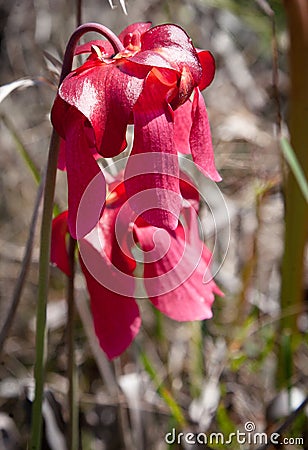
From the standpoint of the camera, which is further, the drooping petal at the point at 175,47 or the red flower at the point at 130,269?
the red flower at the point at 130,269

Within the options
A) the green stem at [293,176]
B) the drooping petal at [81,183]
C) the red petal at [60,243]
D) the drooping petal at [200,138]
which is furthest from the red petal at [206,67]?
the green stem at [293,176]

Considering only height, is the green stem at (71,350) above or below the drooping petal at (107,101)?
below

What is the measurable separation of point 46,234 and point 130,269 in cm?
11

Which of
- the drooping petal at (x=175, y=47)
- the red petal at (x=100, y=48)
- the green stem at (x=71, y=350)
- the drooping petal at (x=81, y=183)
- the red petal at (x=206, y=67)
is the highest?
the drooping petal at (x=175, y=47)

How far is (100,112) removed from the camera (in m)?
0.56

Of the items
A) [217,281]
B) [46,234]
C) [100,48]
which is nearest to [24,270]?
[46,234]

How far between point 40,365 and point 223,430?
445 millimetres

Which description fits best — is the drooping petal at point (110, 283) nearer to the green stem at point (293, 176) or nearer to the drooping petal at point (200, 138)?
the drooping petal at point (200, 138)

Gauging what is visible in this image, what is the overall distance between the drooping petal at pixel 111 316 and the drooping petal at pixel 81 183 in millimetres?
132

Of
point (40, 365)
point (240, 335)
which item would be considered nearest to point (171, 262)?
point (40, 365)

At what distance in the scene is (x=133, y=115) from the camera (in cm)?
57

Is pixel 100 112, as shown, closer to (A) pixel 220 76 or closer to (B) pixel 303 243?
(B) pixel 303 243

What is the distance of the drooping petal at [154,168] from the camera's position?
56cm

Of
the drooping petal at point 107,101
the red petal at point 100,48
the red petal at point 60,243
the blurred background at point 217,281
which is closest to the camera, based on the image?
the drooping petal at point 107,101
